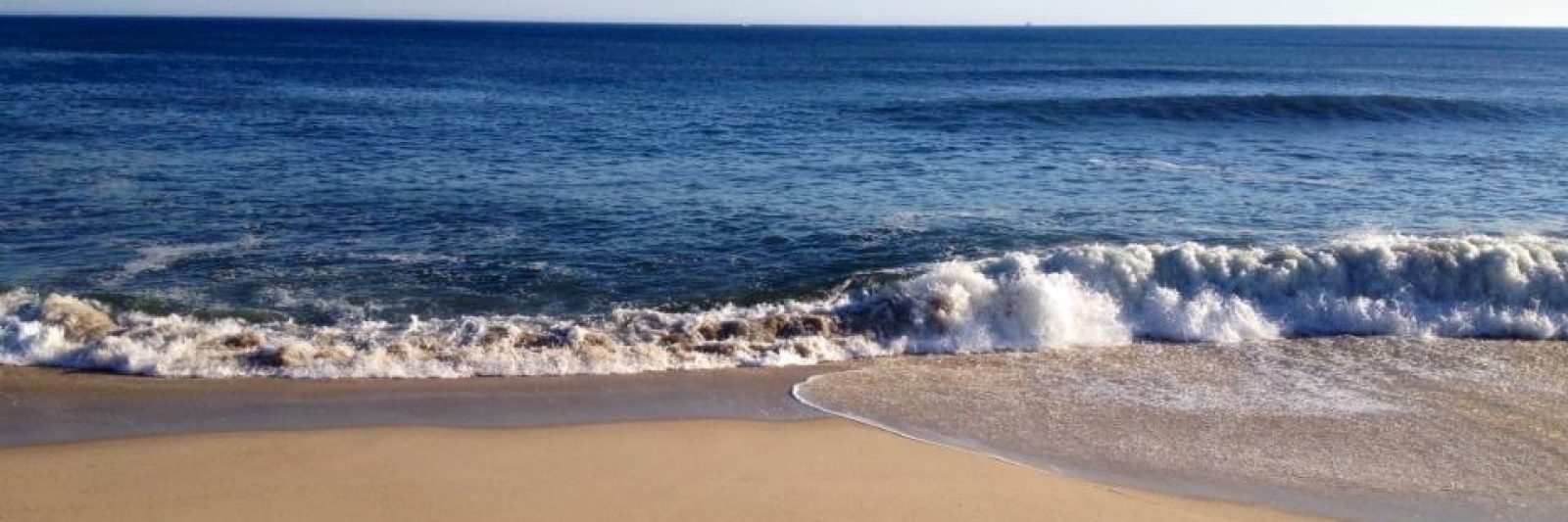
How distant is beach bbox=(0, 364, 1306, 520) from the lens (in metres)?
6.88

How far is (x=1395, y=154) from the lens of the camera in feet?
75.7

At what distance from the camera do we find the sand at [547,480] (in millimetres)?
6875

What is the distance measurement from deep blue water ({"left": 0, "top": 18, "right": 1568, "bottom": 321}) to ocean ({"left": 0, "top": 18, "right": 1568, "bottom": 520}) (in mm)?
104

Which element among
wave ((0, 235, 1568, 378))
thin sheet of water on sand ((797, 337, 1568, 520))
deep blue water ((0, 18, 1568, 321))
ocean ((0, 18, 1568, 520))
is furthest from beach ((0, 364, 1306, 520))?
deep blue water ((0, 18, 1568, 321))

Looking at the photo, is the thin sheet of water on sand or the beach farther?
the thin sheet of water on sand

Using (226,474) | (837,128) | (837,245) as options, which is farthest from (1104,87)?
(226,474)

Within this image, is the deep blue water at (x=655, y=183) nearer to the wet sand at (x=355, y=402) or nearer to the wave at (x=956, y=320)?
the wave at (x=956, y=320)

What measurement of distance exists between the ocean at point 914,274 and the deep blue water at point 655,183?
104 mm

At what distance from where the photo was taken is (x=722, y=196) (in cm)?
1750

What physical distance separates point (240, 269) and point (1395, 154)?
70.7ft

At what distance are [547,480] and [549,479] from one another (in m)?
0.02

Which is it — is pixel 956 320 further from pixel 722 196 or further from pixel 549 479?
pixel 722 196

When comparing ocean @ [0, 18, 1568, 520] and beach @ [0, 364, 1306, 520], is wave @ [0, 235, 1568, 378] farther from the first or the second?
beach @ [0, 364, 1306, 520]

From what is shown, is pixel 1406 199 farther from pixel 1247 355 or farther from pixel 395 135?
pixel 395 135
